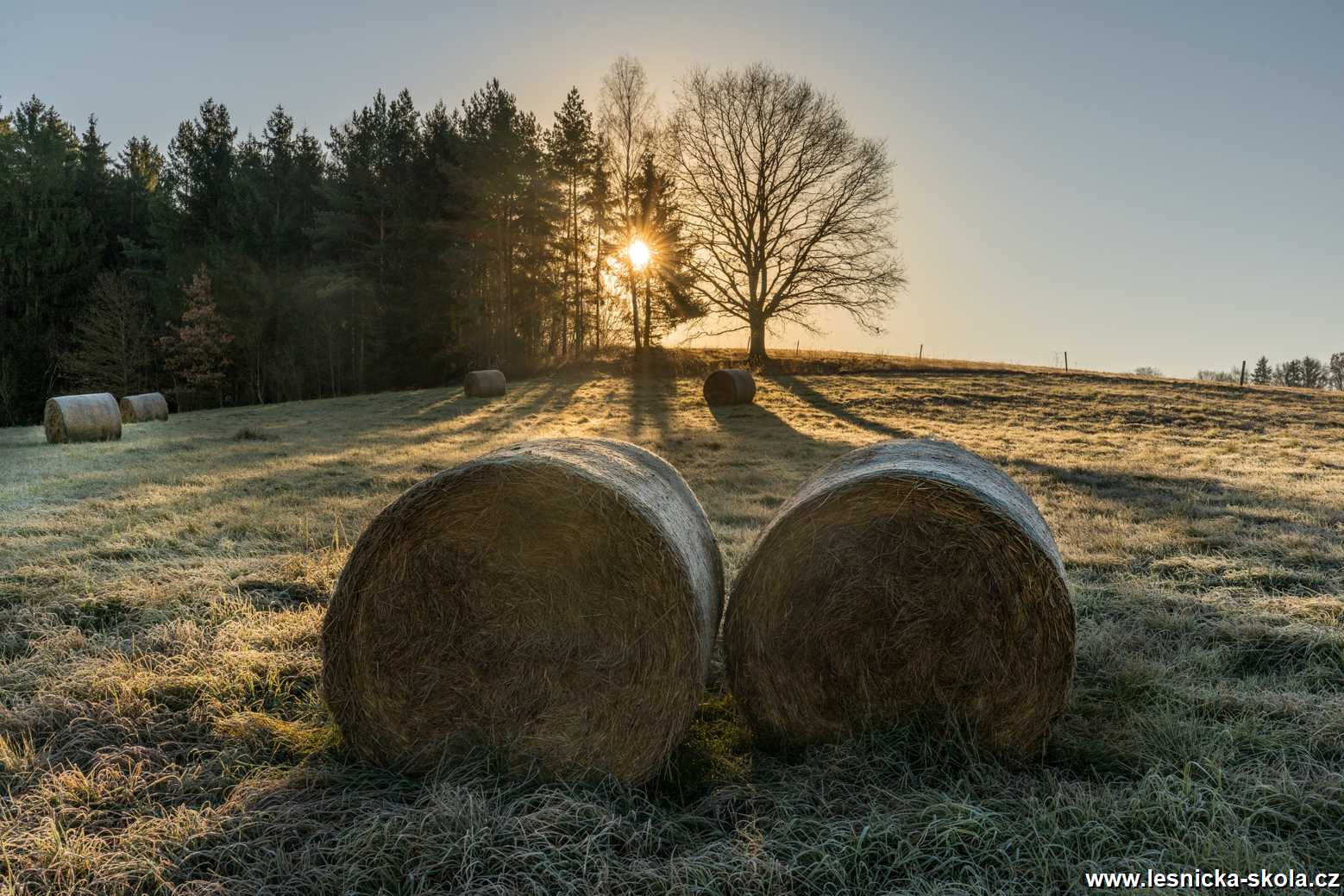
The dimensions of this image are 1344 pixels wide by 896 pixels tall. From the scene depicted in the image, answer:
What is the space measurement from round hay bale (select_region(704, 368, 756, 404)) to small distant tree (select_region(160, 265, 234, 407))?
83.9 feet

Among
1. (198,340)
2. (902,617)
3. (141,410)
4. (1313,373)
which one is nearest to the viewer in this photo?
(902,617)

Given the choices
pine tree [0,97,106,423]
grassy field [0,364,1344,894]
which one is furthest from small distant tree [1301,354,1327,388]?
pine tree [0,97,106,423]

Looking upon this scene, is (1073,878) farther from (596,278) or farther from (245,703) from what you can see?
(596,278)

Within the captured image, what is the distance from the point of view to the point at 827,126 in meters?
30.8

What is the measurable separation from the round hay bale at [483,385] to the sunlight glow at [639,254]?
10185mm

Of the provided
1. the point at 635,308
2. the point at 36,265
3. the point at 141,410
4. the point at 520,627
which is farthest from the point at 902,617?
the point at 36,265

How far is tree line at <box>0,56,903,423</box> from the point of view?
31359 millimetres

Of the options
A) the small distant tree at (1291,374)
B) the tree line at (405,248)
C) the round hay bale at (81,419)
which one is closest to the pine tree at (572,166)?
the tree line at (405,248)

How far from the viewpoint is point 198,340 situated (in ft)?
114

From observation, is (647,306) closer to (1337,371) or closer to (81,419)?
(81,419)

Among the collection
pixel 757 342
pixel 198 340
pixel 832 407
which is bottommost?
pixel 832 407

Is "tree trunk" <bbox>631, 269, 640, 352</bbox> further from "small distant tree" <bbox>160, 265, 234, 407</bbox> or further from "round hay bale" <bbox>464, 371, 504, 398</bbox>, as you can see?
"small distant tree" <bbox>160, 265, 234, 407</bbox>

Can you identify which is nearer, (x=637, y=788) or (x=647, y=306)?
(x=637, y=788)

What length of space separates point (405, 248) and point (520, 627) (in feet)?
116
